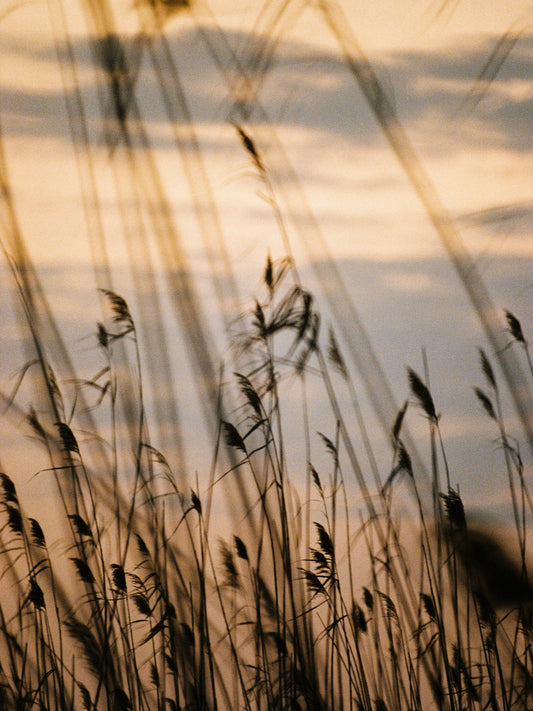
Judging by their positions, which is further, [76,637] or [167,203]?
[76,637]

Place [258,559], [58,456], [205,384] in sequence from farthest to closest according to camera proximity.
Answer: [58,456] < [258,559] < [205,384]

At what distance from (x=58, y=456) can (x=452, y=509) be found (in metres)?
0.89

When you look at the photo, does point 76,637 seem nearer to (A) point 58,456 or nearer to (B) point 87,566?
(B) point 87,566

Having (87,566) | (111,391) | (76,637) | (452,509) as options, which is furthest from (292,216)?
(76,637)

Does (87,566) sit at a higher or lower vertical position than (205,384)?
lower

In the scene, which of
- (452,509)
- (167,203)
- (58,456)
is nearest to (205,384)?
(167,203)

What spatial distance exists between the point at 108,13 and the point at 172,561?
111cm

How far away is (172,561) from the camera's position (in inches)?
57.2

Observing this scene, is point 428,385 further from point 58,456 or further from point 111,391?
point 58,456

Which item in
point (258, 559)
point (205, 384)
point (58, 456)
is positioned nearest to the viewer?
point (205, 384)

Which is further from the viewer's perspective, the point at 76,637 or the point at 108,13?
the point at 76,637

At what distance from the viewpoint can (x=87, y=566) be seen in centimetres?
146

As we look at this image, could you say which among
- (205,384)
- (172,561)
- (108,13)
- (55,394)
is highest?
(108,13)

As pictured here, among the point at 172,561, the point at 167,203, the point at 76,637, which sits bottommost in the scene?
the point at 76,637
